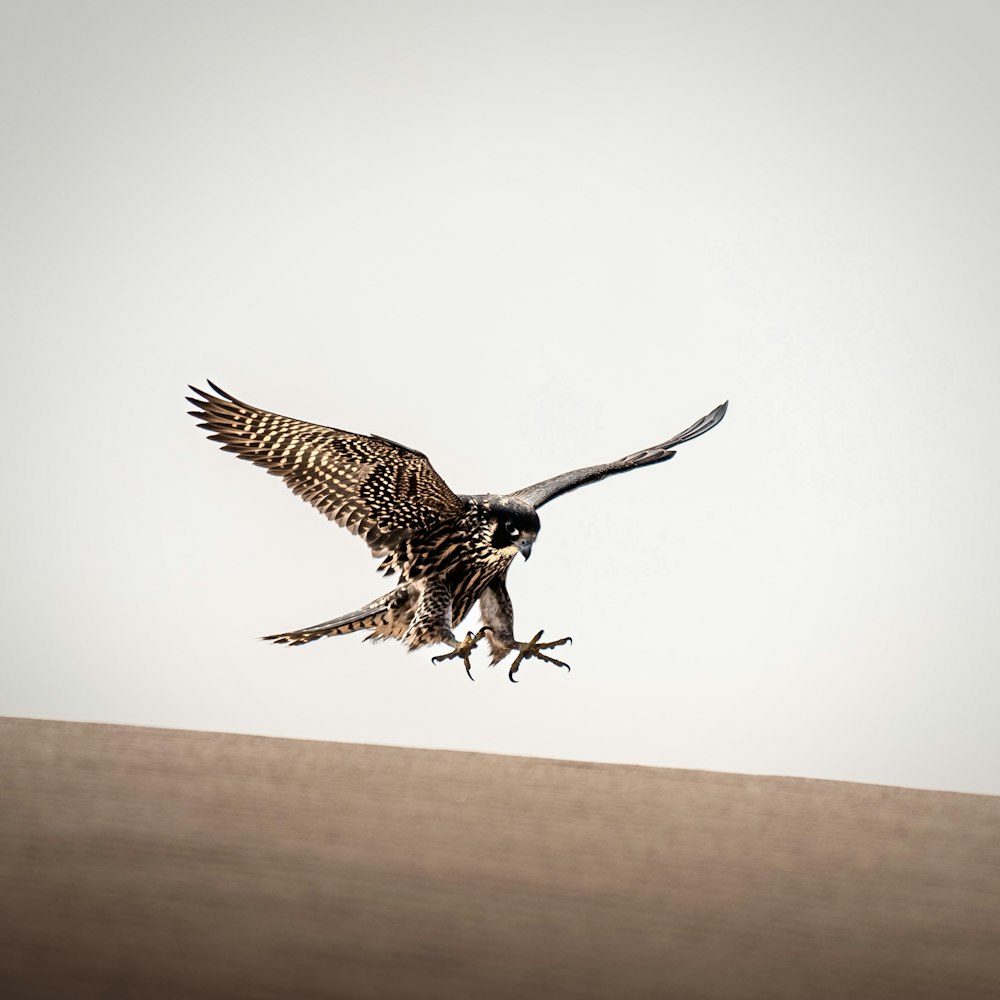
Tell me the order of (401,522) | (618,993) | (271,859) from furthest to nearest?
(401,522)
(271,859)
(618,993)

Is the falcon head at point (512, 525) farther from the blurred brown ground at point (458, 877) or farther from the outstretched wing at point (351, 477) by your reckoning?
the blurred brown ground at point (458, 877)

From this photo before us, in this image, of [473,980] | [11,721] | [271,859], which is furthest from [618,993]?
[11,721]

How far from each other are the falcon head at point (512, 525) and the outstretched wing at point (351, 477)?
2.2 inches

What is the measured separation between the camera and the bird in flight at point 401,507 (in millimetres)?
1337

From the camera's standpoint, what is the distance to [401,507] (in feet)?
4.45

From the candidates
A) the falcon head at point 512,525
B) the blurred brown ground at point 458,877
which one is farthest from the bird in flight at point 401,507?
the blurred brown ground at point 458,877

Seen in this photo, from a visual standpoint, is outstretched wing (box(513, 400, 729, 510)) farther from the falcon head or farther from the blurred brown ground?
the blurred brown ground

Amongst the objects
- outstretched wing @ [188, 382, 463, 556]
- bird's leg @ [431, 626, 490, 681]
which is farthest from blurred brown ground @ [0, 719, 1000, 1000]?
→ outstretched wing @ [188, 382, 463, 556]

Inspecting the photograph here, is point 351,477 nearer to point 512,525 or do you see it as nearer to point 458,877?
point 512,525

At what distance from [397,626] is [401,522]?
0.45 feet

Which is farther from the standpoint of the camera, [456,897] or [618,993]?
[456,897]

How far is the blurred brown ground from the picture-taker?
2.00 ft

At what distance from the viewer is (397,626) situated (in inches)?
55.5

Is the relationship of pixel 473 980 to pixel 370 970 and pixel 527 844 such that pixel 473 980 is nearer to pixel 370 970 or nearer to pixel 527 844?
pixel 370 970
